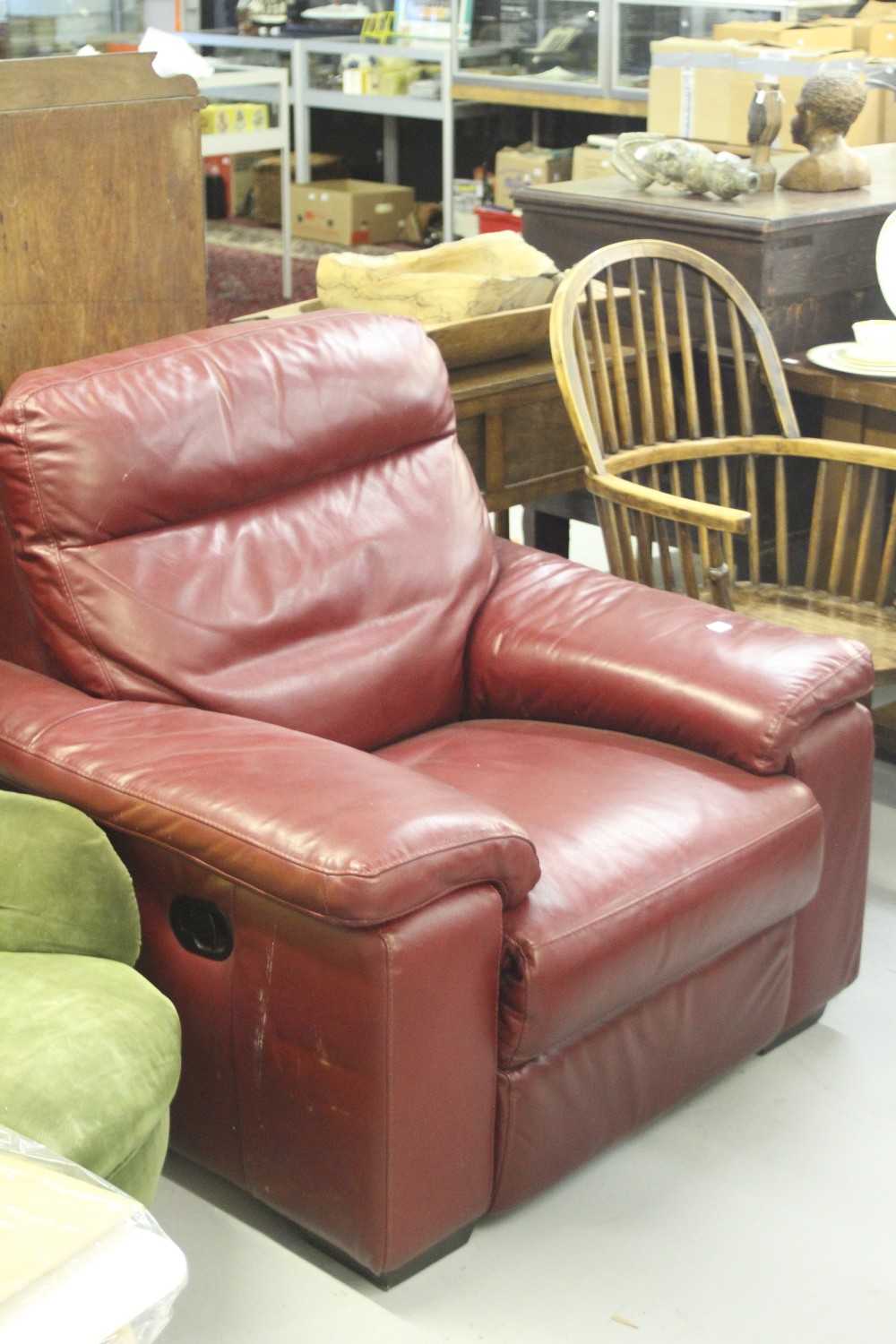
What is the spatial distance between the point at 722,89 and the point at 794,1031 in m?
3.48

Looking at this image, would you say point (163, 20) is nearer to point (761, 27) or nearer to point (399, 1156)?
point (761, 27)

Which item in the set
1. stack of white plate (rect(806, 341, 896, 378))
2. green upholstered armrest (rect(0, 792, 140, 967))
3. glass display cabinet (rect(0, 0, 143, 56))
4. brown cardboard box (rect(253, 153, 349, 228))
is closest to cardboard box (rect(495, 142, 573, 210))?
brown cardboard box (rect(253, 153, 349, 228))

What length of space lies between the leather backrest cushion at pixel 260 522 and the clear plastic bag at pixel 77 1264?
85cm

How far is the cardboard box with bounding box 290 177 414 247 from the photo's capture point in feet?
22.2

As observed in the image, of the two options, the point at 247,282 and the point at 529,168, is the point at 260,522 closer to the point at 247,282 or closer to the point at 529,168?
the point at 529,168

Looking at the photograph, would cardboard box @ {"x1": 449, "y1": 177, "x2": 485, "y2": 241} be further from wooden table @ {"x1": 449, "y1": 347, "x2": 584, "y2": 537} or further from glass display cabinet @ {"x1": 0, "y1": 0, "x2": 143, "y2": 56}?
wooden table @ {"x1": 449, "y1": 347, "x2": 584, "y2": 537}

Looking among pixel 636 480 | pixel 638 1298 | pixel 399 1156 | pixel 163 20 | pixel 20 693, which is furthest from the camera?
pixel 163 20

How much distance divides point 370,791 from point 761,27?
426 cm

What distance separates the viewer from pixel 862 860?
2.18 meters

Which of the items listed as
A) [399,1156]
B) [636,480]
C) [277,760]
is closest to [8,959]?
[277,760]

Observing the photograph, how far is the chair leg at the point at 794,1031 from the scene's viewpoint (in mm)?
2184

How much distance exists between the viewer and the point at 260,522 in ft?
6.82

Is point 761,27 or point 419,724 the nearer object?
point 419,724

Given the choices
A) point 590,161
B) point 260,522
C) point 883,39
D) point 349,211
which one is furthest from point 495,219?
point 260,522
